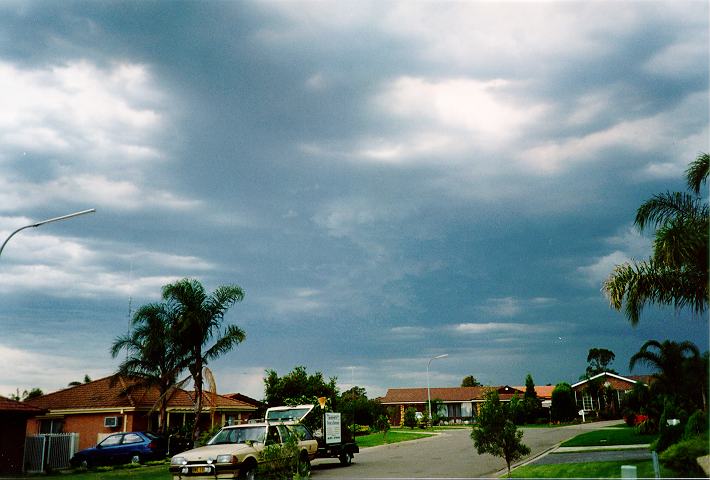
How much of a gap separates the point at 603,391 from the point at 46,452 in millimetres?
56602

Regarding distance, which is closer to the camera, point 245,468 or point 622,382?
point 245,468

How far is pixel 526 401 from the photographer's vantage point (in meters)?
68.4

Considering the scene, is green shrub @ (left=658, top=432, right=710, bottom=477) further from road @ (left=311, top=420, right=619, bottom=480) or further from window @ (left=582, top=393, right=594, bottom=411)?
window @ (left=582, top=393, right=594, bottom=411)

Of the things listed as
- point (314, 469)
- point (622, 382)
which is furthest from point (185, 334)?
point (622, 382)

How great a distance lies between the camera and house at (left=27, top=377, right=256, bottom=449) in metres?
35.7

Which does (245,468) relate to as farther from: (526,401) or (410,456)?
(526,401)

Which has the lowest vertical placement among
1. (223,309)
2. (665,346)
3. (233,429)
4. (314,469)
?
(314,469)

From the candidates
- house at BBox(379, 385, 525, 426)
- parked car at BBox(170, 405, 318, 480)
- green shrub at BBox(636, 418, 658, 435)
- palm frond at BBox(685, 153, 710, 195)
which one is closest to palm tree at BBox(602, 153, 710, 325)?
palm frond at BBox(685, 153, 710, 195)

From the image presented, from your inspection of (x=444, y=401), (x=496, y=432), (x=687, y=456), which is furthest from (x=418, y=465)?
(x=444, y=401)

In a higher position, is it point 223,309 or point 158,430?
point 223,309

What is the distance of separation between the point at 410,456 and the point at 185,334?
1424 centimetres

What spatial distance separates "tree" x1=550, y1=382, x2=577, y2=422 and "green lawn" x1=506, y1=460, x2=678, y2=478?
4675 centimetres

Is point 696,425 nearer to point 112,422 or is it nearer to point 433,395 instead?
point 112,422

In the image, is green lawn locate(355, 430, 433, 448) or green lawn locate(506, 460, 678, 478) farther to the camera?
green lawn locate(355, 430, 433, 448)
